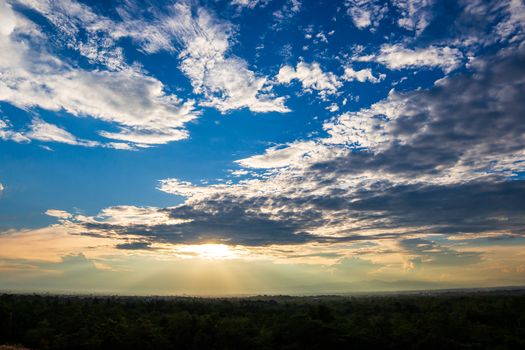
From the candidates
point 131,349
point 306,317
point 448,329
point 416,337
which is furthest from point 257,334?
point 448,329

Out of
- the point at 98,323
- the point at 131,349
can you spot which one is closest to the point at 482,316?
the point at 131,349

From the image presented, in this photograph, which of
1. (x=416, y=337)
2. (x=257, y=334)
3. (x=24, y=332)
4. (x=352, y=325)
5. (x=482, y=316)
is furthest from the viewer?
(x=482, y=316)

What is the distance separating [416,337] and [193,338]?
5080 centimetres

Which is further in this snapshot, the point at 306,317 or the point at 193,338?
the point at 193,338

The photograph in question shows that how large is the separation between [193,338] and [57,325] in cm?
3522

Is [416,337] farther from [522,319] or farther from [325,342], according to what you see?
[522,319]

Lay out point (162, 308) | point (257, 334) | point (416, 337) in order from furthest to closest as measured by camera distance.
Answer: point (162, 308)
point (257, 334)
point (416, 337)

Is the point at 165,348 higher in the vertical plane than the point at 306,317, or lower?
lower

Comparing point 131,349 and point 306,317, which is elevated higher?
point 306,317

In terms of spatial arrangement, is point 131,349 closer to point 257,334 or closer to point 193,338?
point 193,338

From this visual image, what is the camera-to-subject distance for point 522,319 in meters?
103

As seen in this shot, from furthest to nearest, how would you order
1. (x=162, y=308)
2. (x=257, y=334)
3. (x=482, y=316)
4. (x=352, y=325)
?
(x=162, y=308), (x=482, y=316), (x=257, y=334), (x=352, y=325)

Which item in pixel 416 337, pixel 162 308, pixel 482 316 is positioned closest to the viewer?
pixel 416 337

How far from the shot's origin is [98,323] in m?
97.9
